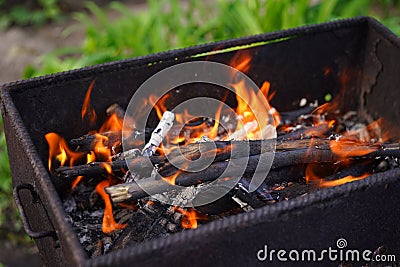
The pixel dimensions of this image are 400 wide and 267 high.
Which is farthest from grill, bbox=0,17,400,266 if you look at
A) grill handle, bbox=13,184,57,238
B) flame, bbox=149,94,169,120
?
flame, bbox=149,94,169,120

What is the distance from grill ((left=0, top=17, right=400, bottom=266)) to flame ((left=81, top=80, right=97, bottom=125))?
3 centimetres

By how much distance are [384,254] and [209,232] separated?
79 cm

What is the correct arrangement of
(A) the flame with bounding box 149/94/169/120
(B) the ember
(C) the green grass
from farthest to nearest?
(C) the green grass
(A) the flame with bounding box 149/94/169/120
(B) the ember

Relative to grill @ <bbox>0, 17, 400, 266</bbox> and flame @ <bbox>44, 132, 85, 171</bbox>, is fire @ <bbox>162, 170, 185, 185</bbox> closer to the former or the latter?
grill @ <bbox>0, 17, 400, 266</bbox>

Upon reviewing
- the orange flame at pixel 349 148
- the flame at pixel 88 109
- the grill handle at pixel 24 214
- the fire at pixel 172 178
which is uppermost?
the flame at pixel 88 109

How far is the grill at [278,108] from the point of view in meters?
1.54

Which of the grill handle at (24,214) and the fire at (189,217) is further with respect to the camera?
the fire at (189,217)

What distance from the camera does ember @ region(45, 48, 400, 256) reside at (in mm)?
2008

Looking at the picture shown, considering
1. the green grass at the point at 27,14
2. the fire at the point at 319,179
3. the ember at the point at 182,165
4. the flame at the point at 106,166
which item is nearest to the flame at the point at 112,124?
the ember at the point at 182,165

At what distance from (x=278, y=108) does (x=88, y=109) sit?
0.98 m

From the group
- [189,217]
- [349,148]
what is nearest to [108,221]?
[189,217]

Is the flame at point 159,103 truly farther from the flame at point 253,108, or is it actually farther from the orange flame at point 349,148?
the orange flame at point 349,148

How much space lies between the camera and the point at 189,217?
6.72 ft

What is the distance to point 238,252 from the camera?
62.7 inches
